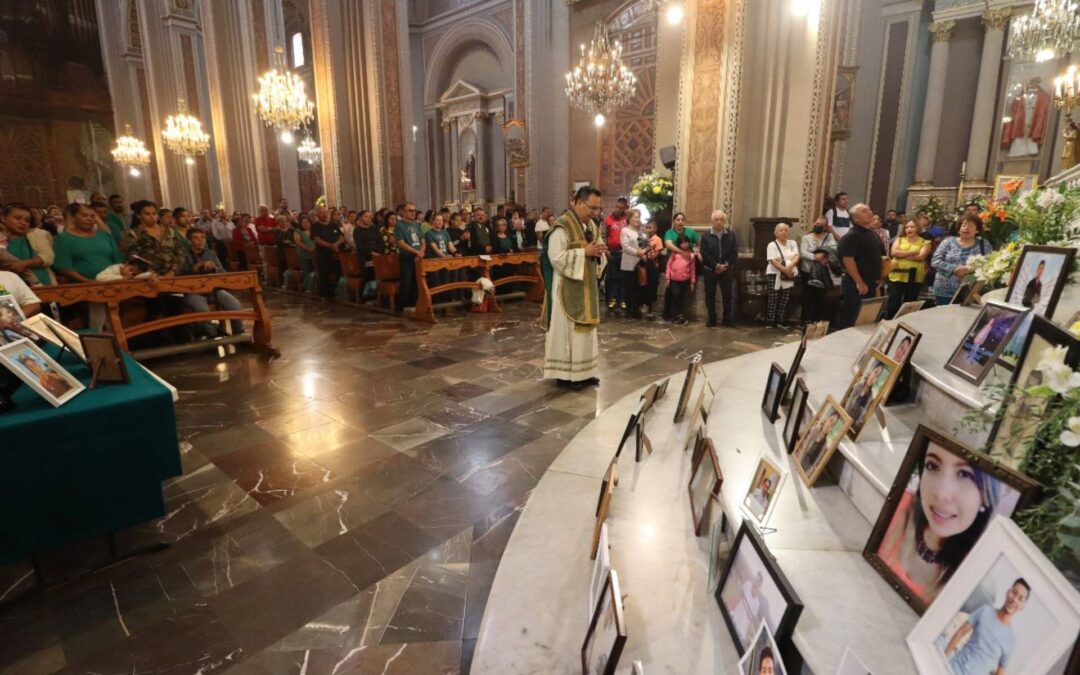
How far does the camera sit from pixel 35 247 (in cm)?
602

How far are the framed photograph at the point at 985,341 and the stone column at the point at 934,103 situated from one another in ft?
45.8

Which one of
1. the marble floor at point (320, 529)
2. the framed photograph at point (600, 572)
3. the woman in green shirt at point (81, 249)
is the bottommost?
the marble floor at point (320, 529)

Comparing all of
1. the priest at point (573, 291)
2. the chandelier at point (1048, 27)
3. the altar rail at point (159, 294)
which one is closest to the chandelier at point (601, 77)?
the chandelier at point (1048, 27)

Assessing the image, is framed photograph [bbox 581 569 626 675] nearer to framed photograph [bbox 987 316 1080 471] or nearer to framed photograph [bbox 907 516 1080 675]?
framed photograph [bbox 907 516 1080 675]

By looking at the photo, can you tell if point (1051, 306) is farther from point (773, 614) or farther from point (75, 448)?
point (75, 448)

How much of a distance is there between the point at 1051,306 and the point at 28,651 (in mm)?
4355

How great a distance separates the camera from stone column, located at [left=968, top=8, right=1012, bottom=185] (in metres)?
12.3

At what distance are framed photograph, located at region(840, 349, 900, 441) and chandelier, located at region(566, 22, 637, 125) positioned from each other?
32.8 feet

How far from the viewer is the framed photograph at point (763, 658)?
3.83ft

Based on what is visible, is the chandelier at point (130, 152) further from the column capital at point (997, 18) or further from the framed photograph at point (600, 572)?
the column capital at point (997, 18)

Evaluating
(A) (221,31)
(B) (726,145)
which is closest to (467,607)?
(B) (726,145)

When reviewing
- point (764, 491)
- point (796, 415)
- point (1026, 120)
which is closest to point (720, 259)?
point (796, 415)

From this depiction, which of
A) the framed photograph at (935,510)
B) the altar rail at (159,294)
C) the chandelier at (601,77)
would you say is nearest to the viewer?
the framed photograph at (935,510)

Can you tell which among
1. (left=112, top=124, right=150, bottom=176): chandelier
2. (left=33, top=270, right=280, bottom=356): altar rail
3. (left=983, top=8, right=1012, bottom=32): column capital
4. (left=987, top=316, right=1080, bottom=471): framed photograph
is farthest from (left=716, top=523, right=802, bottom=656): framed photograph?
(left=112, top=124, right=150, bottom=176): chandelier
